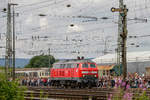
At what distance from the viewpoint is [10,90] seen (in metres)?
15.7

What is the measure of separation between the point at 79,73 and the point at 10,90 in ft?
78.3

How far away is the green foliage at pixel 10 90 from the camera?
51.2ft

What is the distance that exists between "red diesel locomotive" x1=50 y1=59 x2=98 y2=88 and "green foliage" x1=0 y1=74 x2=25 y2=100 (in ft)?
76.8

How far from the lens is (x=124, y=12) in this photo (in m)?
35.2

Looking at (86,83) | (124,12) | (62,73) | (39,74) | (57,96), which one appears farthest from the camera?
(39,74)

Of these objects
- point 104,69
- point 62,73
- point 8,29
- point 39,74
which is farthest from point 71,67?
point 39,74

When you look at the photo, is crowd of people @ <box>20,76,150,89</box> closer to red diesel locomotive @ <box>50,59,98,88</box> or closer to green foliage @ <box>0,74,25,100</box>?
red diesel locomotive @ <box>50,59,98,88</box>

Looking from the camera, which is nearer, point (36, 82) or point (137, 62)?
point (36, 82)

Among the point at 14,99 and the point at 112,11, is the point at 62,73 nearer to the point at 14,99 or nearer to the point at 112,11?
the point at 112,11

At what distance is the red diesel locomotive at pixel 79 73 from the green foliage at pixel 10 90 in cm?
2340

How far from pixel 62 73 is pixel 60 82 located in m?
1.99

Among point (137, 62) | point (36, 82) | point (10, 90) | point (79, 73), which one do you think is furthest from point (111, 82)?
point (10, 90)

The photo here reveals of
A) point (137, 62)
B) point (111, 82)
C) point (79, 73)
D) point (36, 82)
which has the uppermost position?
point (137, 62)

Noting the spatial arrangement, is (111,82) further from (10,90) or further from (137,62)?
(10,90)
